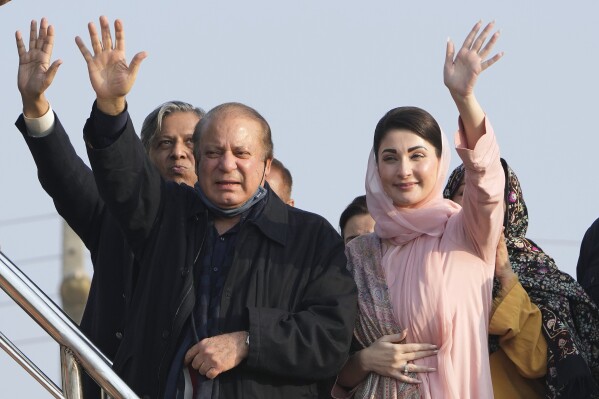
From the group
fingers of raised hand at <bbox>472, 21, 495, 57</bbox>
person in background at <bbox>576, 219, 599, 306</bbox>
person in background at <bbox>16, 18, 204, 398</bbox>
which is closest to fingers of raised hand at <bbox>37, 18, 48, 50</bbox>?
person in background at <bbox>16, 18, 204, 398</bbox>

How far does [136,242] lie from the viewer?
6.43 meters

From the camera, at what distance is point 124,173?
6242mm

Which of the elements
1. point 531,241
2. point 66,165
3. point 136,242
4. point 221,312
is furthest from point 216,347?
point 531,241

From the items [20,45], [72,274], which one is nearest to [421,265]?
[20,45]

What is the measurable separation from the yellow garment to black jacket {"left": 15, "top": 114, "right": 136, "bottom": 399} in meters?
1.49

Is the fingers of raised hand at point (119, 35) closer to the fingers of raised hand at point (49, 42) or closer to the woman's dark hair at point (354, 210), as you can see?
the fingers of raised hand at point (49, 42)

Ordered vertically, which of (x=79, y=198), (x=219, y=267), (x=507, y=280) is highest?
(x=79, y=198)

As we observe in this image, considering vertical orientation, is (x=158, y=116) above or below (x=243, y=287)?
above

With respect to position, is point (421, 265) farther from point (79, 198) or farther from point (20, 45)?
point (20, 45)

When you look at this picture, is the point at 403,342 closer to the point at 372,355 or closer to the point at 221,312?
the point at 372,355

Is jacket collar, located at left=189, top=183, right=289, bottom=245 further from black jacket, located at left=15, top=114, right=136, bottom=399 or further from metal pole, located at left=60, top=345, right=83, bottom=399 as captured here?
metal pole, located at left=60, top=345, right=83, bottom=399

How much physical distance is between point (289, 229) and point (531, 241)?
3.49 ft

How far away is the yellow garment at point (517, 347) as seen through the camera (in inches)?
252

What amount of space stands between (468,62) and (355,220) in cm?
264
